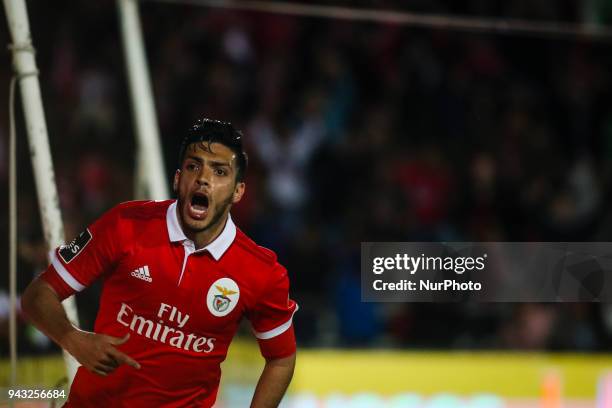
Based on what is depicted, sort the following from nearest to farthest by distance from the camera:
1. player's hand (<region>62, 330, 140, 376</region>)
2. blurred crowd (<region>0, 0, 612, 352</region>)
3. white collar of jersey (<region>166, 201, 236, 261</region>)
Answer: player's hand (<region>62, 330, 140, 376</region>) → white collar of jersey (<region>166, 201, 236, 261</region>) → blurred crowd (<region>0, 0, 612, 352</region>)

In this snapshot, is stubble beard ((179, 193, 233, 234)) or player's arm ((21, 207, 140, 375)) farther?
stubble beard ((179, 193, 233, 234))

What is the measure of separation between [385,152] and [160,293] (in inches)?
211

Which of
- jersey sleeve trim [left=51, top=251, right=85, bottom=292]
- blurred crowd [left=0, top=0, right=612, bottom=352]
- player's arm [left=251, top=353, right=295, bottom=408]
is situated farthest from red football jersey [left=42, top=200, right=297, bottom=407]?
blurred crowd [left=0, top=0, right=612, bottom=352]

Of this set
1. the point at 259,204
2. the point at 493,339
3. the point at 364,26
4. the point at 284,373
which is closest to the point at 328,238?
the point at 259,204

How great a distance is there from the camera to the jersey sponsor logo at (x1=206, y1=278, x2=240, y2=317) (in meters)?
3.46

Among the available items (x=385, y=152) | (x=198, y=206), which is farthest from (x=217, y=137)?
(x=385, y=152)

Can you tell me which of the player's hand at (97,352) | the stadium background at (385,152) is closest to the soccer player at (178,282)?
the player's hand at (97,352)

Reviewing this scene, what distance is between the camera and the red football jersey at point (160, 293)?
11.1ft

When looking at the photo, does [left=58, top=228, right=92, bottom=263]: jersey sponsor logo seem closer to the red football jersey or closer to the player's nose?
the red football jersey

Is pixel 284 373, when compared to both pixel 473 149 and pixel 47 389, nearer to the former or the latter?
pixel 47 389

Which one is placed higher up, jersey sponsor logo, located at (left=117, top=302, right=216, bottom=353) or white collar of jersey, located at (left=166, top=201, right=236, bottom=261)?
white collar of jersey, located at (left=166, top=201, right=236, bottom=261)

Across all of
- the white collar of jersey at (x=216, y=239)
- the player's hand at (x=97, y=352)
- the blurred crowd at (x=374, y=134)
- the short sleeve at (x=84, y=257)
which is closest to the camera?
the player's hand at (x=97, y=352)

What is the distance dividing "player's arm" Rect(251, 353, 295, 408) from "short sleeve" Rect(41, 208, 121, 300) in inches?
25.0

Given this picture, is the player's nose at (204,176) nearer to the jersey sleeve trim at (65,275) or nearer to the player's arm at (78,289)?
the player's arm at (78,289)
